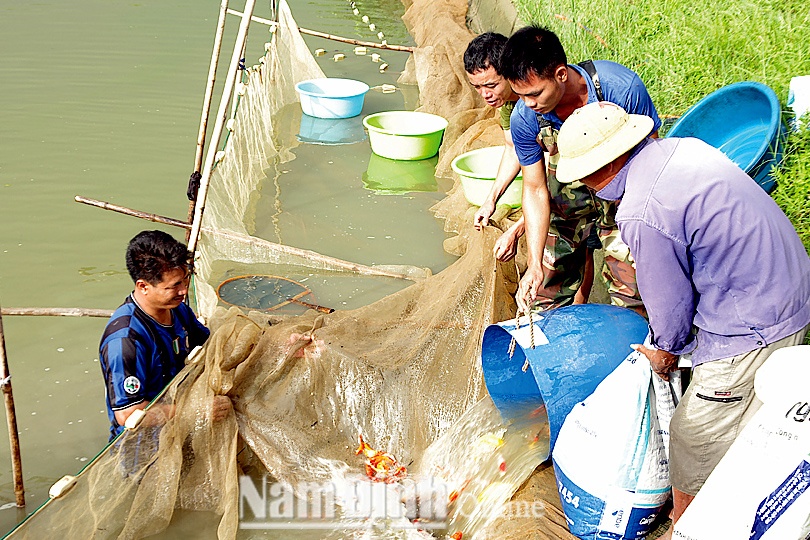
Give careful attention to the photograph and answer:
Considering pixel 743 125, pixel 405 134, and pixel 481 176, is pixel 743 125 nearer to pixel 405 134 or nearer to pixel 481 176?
pixel 481 176

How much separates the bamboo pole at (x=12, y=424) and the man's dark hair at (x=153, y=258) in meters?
0.56

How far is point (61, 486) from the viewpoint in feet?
8.52

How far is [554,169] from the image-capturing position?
366 centimetres

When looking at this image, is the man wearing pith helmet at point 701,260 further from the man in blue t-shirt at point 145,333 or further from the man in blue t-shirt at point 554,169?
the man in blue t-shirt at point 145,333

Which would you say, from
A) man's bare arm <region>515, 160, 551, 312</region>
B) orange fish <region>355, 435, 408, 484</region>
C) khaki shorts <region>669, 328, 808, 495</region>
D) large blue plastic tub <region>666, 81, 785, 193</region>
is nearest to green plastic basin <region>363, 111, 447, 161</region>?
large blue plastic tub <region>666, 81, 785, 193</region>

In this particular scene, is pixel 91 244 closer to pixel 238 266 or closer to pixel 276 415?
pixel 238 266

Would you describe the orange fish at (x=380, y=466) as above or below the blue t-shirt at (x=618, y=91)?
below

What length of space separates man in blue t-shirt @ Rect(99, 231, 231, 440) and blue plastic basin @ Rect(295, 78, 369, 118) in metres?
5.44

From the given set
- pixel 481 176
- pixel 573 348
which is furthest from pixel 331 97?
pixel 573 348

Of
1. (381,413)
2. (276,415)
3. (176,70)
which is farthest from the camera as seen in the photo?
(176,70)

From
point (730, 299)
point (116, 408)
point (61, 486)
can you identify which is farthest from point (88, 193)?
point (730, 299)

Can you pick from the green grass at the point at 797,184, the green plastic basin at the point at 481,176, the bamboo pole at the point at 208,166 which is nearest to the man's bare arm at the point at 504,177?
the green plastic basin at the point at 481,176

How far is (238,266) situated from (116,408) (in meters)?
2.42

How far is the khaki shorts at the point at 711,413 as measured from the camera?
237 cm
